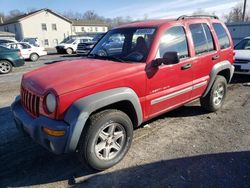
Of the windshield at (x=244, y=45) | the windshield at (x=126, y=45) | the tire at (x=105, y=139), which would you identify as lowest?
the tire at (x=105, y=139)

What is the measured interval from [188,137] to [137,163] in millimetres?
1239

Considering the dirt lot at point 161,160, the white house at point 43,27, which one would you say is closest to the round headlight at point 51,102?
the dirt lot at point 161,160

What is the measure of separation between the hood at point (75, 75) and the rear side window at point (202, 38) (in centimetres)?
152

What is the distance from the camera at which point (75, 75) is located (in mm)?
3279

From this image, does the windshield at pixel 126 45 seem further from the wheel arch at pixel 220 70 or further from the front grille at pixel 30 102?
the wheel arch at pixel 220 70

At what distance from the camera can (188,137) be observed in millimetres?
4320

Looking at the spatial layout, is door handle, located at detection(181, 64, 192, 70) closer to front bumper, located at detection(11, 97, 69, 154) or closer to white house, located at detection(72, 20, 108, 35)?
front bumper, located at detection(11, 97, 69, 154)

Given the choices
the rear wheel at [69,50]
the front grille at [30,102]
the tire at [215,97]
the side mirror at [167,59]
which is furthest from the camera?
the rear wheel at [69,50]

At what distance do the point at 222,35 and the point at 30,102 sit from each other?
13.8 ft

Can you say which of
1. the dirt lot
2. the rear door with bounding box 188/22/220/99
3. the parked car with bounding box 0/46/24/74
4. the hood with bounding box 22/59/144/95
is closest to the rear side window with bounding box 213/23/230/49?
the rear door with bounding box 188/22/220/99

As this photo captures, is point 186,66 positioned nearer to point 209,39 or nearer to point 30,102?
point 209,39

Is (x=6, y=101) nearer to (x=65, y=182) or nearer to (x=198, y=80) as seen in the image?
(x=65, y=182)

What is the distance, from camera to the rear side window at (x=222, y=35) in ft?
17.0

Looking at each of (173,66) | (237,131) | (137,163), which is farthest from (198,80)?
(137,163)
